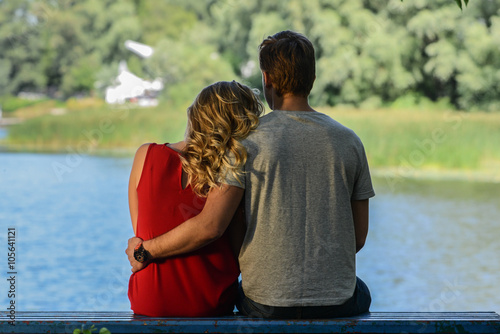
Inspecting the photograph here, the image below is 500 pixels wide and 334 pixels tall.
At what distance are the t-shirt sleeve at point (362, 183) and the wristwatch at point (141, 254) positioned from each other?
49 centimetres

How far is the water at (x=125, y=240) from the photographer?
6461 millimetres

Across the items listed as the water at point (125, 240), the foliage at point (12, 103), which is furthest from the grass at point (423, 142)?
the foliage at point (12, 103)

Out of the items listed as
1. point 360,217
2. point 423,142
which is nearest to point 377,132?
point 423,142

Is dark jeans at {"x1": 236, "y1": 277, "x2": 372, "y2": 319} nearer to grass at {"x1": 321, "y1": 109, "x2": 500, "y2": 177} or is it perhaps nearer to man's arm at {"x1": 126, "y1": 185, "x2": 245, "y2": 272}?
man's arm at {"x1": 126, "y1": 185, "x2": 245, "y2": 272}

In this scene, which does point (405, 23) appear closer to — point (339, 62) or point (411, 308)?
point (339, 62)

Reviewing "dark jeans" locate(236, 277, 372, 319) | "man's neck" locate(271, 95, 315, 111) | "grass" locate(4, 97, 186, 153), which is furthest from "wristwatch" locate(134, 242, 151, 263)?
"grass" locate(4, 97, 186, 153)

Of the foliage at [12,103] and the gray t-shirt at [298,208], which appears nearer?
the gray t-shirt at [298,208]

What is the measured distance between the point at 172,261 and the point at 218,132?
0.32 metres

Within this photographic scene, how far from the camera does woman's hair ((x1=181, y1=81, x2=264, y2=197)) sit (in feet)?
4.98

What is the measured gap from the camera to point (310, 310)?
5.15ft

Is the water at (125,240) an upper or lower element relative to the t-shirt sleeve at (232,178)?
lower

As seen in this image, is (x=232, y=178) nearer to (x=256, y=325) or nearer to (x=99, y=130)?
(x=256, y=325)

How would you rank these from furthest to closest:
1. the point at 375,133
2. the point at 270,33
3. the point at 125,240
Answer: the point at 270,33 → the point at 375,133 → the point at 125,240

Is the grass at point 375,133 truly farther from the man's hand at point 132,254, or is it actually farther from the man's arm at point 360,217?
the man's hand at point 132,254
